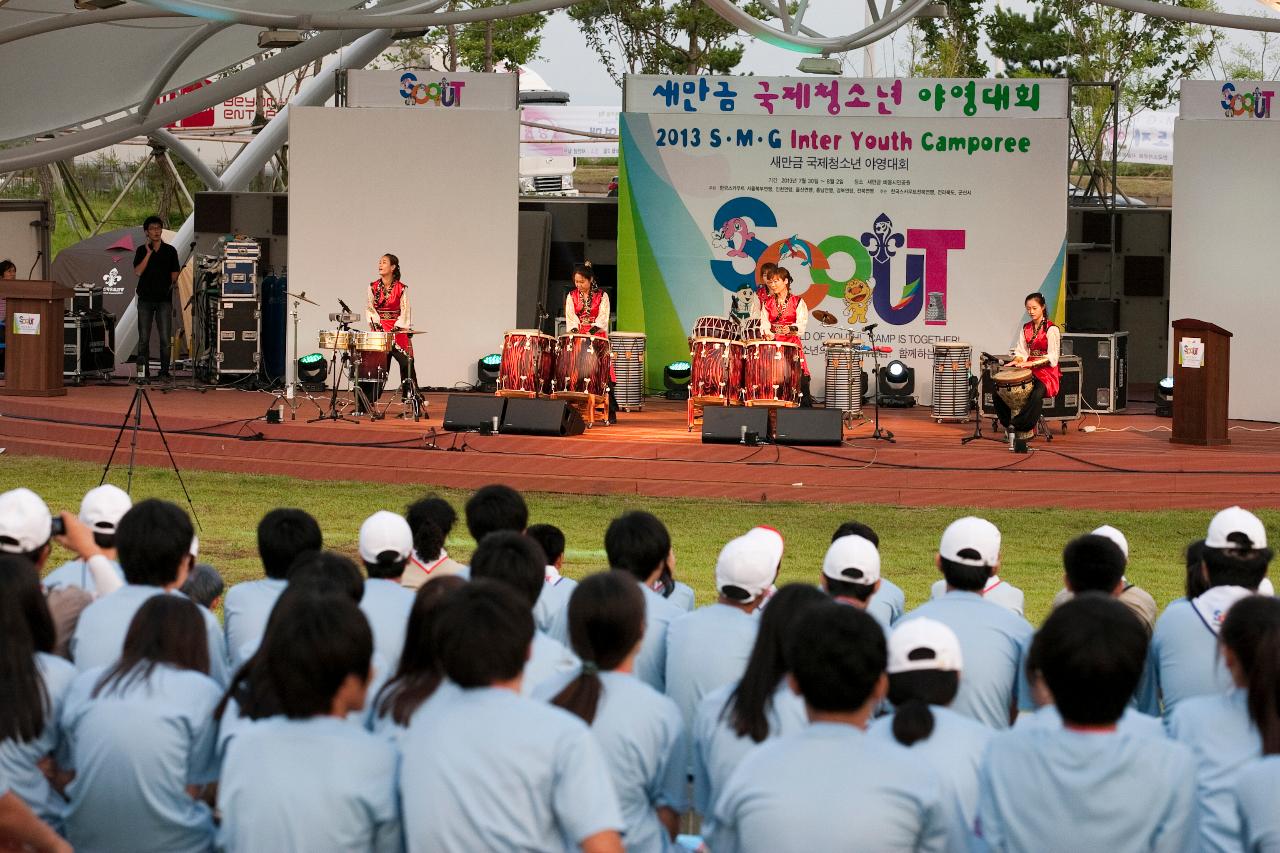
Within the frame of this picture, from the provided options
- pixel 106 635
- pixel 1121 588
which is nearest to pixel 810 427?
pixel 1121 588

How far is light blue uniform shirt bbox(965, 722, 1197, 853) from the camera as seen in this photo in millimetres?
3602

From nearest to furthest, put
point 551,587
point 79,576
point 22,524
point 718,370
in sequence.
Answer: point 22,524
point 79,576
point 551,587
point 718,370

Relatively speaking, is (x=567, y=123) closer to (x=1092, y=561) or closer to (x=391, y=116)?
(x=391, y=116)

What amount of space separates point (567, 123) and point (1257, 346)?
28.9 metres

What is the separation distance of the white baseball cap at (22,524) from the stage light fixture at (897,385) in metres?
14.1

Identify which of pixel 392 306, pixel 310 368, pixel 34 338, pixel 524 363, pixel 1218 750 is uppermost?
pixel 392 306

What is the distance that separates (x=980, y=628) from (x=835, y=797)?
177 cm

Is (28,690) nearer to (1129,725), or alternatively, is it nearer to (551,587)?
(551,587)

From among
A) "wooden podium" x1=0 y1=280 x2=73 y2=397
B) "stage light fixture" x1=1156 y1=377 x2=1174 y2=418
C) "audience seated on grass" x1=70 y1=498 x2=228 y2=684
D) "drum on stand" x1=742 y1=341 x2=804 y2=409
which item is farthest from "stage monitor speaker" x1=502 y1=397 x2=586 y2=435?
"audience seated on grass" x1=70 y1=498 x2=228 y2=684

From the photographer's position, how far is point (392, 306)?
674 inches

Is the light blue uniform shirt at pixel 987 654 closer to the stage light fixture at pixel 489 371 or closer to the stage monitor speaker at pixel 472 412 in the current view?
the stage monitor speaker at pixel 472 412

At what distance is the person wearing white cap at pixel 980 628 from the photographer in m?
5.01

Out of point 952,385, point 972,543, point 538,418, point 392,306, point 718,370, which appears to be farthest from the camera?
point 952,385

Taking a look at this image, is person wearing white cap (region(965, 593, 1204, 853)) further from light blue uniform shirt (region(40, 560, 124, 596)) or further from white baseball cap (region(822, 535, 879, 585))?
light blue uniform shirt (region(40, 560, 124, 596))
